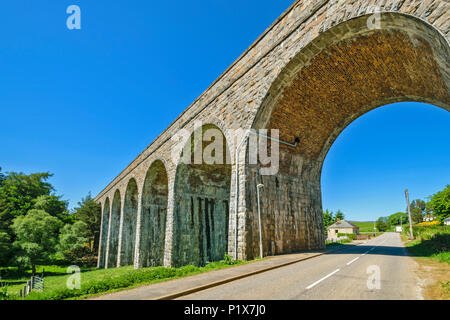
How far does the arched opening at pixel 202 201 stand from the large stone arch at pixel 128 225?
11.9m

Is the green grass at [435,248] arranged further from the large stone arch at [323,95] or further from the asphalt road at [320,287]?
the large stone arch at [323,95]

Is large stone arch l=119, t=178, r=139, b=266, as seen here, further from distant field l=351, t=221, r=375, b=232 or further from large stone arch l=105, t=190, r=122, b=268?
distant field l=351, t=221, r=375, b=232

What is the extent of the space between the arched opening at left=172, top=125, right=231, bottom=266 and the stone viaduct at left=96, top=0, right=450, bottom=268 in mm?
77

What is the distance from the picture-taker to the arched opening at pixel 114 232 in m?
31.8

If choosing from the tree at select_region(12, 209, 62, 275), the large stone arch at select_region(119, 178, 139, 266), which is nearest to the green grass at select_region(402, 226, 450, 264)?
the large stone arch at select_region(119, 178, 139, 266)

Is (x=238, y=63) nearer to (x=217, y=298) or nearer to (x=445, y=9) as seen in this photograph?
(x=445, y=9)

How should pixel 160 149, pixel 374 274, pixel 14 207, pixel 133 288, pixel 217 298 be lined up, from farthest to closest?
pixel 14 207, pixel 160 149, pixel 374 274, pixel 133 288, pixel 217 298

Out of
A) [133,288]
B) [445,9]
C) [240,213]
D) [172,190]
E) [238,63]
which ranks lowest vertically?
[133,288]

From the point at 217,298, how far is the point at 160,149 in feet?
54.2

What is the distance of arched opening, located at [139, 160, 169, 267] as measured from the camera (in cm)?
2130

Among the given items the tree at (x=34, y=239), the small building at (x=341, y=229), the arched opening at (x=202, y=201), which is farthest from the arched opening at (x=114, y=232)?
the small building at (x=341, y=229)

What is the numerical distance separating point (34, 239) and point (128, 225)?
9481 mm

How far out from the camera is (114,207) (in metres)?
34.2
